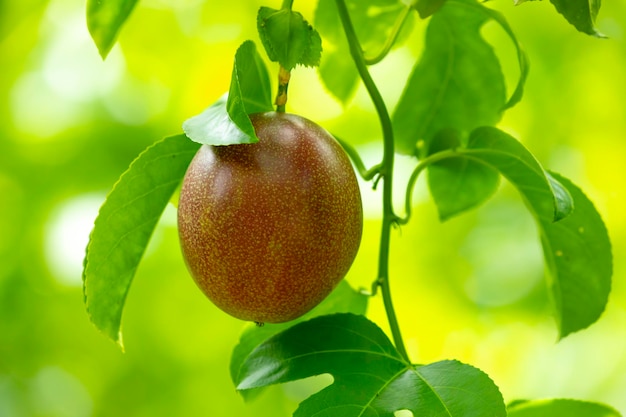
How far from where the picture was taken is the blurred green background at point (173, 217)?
7.87 ft

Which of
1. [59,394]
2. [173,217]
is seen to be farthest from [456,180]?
[59,394]

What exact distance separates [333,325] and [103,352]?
164 centimetres

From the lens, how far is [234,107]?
842mm

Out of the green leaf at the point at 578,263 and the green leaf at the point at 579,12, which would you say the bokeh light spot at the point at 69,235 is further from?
the green leaf at the point at 579,12

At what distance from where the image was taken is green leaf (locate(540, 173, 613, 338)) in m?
1.17

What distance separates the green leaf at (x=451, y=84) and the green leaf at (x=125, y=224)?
420 mm

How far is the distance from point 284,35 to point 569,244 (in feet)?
1.73

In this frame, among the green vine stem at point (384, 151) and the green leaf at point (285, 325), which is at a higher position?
the green vine stem at point (384, 151)

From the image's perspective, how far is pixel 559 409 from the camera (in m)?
1.15

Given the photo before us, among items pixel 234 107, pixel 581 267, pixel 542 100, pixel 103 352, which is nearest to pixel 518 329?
pixel 542 100

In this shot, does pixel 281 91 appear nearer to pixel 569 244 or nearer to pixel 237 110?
pixel 237 110

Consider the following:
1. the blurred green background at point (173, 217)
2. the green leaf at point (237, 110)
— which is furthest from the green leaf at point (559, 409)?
the blurred green background at point (173, 217)

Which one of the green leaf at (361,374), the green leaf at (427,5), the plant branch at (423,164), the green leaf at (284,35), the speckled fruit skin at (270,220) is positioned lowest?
the green leaf at (361,374)

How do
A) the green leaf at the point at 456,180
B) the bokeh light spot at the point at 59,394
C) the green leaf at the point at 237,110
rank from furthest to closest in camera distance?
1. the bokeh light spot at the point at 59,394
2. the green leaf at the point at 456,180
3. the green leaf at the point at 237,110
